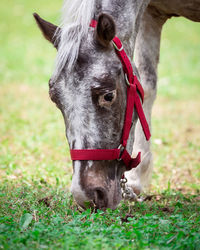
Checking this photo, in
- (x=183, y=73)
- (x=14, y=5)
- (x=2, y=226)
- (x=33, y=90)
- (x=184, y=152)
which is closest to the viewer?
(x=2, y=226)

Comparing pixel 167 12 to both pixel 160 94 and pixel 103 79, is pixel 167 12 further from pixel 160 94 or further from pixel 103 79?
pixel 160 94

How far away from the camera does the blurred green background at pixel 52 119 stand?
4.46 meters

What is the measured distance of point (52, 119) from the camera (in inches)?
267

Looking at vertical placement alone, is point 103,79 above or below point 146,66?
below

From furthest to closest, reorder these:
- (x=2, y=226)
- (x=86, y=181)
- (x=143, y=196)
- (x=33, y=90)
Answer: (x=33, y=90), (x=143, y=196), (x=86, y=181), (x=2, y=226)

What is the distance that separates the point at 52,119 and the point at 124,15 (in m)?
4.15

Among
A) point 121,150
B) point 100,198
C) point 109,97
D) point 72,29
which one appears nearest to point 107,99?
point 109,97

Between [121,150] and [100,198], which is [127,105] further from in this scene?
[100,198]

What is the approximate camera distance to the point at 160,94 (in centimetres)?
919

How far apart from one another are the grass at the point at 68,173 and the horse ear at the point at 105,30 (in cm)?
Answer: 83

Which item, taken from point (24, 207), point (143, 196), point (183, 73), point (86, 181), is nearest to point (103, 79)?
point (86, 181)

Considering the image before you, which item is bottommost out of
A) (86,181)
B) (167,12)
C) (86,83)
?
(86,181)

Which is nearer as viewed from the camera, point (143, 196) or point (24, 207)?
point (24, 207)

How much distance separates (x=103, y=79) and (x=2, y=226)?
122 centimetres
